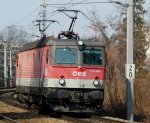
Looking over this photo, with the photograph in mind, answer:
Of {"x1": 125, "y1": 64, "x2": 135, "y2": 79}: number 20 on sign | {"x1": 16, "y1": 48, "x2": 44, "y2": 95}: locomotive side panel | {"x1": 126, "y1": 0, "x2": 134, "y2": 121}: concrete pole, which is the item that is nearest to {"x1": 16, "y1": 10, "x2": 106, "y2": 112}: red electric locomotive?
{"x1": 16, "y1": 48, "x2": 44, "y2": 95}: locomotive side panel

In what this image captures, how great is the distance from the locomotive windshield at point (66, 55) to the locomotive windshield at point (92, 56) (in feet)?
1.42

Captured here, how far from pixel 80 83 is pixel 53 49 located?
1779mm

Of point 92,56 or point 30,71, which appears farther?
point 30,71

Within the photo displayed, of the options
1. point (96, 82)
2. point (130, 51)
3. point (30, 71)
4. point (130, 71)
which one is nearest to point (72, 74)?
point (96, 82)

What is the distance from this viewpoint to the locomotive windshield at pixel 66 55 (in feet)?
65.8

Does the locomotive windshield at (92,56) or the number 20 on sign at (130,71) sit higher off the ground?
the locomotive windshield at (92,56)

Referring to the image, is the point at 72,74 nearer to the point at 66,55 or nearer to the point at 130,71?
the point at 66,55

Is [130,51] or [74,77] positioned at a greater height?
[130,51]

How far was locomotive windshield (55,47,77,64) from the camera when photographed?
2006cm

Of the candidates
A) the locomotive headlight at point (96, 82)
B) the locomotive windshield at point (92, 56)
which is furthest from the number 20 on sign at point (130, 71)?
the locomotive headlight at point (96, 82)

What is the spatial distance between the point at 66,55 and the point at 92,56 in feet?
3.61

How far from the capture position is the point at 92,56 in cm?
2039

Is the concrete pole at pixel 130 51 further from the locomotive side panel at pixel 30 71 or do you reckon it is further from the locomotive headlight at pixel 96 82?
the locomotive side panel at pixel 30 71

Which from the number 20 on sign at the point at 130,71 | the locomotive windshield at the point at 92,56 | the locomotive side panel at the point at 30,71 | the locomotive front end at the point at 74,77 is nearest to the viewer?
the locomotive front end at the point at 74,77
